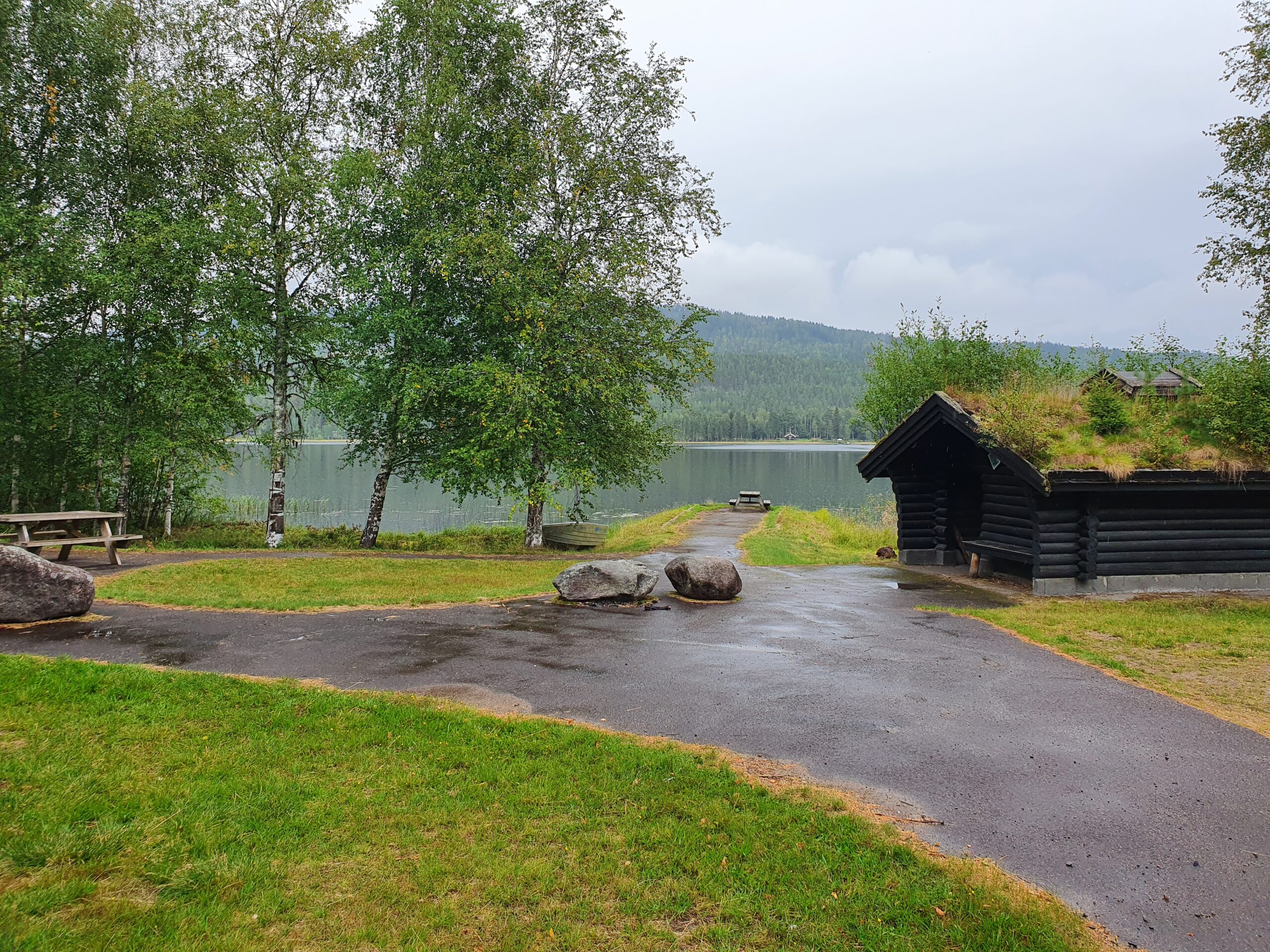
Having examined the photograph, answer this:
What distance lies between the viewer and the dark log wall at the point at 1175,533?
1414 centimetres

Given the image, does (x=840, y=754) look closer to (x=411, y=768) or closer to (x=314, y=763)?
(x=411, y=768)

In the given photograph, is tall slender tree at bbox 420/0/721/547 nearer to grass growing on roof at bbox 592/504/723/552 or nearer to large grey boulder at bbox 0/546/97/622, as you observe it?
grass growing on roof at bbox 592/504/723/552

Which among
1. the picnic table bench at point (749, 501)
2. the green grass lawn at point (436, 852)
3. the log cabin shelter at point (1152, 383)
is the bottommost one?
the green grass lawn at point (436, 852)

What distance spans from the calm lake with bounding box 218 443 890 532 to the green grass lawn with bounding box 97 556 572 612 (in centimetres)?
413

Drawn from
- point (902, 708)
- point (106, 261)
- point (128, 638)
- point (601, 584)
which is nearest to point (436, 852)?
point (902, 708)

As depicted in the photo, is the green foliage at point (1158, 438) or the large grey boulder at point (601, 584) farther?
the green foliage at point (1158, 438)

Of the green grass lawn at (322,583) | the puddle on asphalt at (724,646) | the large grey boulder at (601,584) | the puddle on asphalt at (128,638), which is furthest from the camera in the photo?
the large grey boulder at (601,584)

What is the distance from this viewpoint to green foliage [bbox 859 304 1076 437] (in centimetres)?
1938

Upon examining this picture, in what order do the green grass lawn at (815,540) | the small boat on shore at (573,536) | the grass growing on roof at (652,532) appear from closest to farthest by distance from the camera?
1. the green grass lawn at (815,540)
2. the grass growing on roof at (652,532)
3. the small boat on shore at (573,536)

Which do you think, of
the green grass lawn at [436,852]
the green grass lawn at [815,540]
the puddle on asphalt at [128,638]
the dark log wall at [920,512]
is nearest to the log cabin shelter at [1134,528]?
→ the dark log wall at [920,512]

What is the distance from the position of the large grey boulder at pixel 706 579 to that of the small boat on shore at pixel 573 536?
932 centimetres

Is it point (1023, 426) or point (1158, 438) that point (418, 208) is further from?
point (1158, 438)

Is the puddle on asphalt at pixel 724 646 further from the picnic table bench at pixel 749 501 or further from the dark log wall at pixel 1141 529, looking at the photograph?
the picnic table bench at pixel 749 501

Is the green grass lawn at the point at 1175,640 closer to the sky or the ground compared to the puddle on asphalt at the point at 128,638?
closer to the sky
